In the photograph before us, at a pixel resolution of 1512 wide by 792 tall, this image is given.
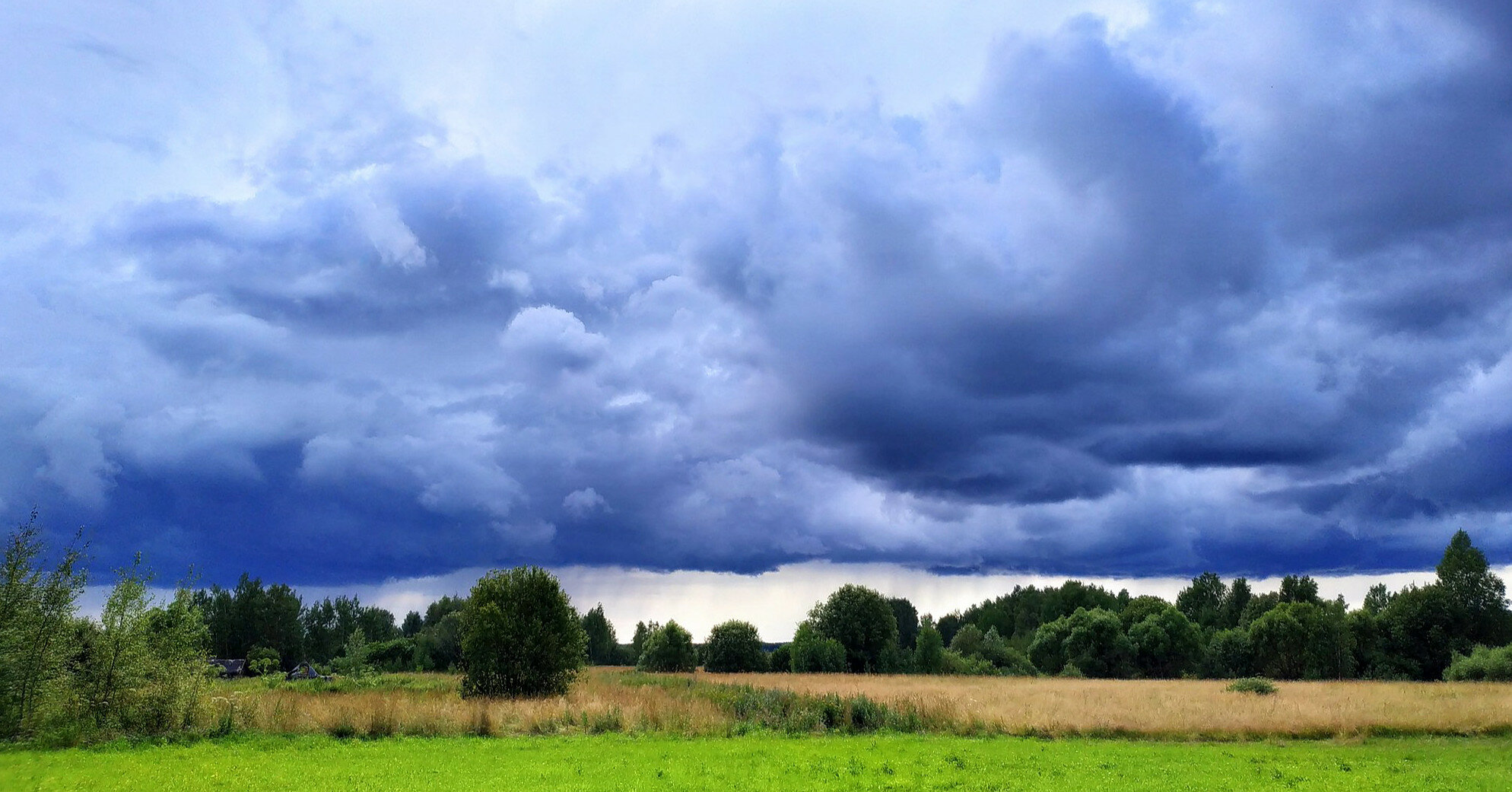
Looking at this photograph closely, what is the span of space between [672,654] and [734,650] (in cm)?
579

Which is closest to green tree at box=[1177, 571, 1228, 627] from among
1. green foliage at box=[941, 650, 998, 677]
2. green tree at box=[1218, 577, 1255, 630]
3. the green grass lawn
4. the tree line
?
green tree at box=[1218, 577, 1255, 630]

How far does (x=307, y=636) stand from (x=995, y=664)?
99762 mm

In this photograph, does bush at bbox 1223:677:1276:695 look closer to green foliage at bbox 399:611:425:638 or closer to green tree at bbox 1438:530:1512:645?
green tree at bbox 1438:530:1512:645

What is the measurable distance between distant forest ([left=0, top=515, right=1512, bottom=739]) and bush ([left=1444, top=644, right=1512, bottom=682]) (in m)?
0.11

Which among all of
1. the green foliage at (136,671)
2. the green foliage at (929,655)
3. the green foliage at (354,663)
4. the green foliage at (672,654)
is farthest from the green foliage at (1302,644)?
the green foliage at (136,671)

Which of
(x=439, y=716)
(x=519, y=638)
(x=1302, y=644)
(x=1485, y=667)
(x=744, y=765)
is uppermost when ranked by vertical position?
(x=519, y=638)

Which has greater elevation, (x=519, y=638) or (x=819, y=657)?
(x=519, y=638)

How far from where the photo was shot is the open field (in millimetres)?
29000

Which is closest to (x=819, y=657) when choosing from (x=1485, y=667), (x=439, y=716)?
(x=1485, y=667)

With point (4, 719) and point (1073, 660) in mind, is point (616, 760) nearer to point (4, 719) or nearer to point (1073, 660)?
point (4, 719)

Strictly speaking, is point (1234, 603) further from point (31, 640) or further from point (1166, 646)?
point (31, 640)

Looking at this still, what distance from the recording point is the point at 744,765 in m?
21.7

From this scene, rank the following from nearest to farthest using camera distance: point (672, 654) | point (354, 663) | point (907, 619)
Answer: point (354, 663), point (672, 654), point (907, 619)

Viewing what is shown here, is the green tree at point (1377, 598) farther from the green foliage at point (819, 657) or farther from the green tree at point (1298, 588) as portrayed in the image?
the green foliage at point (819, 657)
